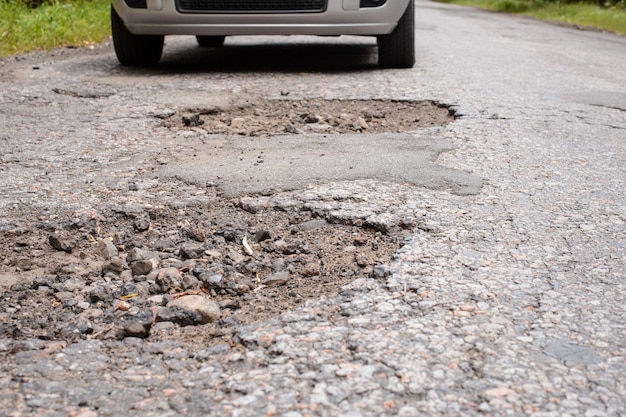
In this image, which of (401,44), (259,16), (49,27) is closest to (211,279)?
(259,16)

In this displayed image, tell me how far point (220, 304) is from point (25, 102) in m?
2.88

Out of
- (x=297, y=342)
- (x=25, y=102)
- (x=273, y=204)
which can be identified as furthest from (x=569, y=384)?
(x=25, y=102)

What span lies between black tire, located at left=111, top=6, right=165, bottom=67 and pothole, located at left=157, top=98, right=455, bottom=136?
1.76 metres

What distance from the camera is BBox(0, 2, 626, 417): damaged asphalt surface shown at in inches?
61.5

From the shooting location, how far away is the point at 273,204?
2693 mm

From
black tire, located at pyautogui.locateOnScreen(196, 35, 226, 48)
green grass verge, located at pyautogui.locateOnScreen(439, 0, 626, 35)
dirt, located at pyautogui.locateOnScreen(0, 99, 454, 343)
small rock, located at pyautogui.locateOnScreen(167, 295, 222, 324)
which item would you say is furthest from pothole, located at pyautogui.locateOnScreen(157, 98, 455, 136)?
green grass verge, located at pyautogui.locateOnScreen(439, 0, 626, 35)

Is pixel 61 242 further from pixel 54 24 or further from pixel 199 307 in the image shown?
pixel 54 24

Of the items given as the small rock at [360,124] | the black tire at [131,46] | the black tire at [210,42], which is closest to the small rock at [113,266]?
the small rock at [360,124]

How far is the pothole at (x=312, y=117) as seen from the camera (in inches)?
149

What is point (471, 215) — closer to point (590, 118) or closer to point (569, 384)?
point (569, 384)

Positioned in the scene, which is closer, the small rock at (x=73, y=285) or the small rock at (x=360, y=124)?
the small rock at (x=73, y=285)

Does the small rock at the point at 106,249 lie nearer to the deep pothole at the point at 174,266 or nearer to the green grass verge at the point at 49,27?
the deep pothole at the point at 174,266

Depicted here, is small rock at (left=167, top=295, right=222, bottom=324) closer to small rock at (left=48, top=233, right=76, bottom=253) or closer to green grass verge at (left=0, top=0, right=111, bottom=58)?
small rock at (left=48, top=233, right=76, bottom=253)

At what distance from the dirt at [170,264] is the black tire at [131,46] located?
315 centimetres
